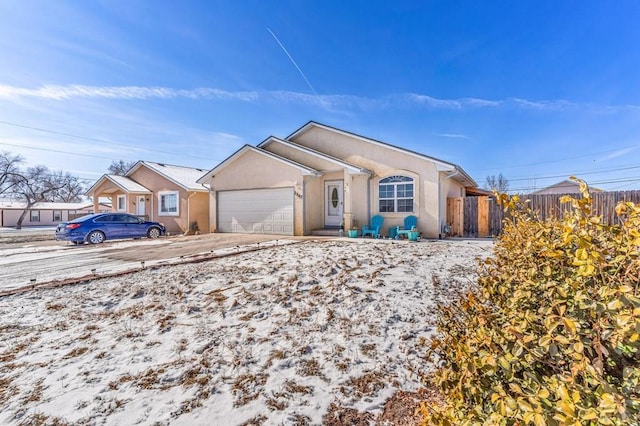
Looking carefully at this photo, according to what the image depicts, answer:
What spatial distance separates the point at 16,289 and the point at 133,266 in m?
2.24

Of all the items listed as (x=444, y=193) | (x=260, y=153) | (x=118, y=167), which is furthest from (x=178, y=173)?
(x=118, y=167)

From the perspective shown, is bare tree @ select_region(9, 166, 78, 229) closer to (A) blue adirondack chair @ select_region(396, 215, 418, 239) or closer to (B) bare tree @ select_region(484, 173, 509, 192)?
(A) blue adirondack chair @ select_region(396, 215, 418, 239)

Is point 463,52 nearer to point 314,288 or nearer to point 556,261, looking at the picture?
point 314,288

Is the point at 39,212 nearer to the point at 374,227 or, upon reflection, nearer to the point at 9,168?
the point at 9,168

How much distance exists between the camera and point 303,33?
13.8m

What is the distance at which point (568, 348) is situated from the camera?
1.27 meters

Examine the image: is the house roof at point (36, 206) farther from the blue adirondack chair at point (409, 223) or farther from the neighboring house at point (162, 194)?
the blue adirondack chair at point (409, 223)

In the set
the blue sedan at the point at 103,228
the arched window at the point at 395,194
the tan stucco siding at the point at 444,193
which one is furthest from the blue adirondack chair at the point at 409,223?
the blue sedan at the point at 103,228

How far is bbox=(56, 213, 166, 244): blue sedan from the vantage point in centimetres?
1361

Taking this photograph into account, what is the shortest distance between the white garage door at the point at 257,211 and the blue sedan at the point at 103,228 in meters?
3.98

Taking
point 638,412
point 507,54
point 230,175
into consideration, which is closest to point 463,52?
point 507,54

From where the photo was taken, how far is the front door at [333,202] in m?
14.9

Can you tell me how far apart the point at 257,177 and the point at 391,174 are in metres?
6.88

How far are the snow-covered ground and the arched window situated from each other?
744cm
